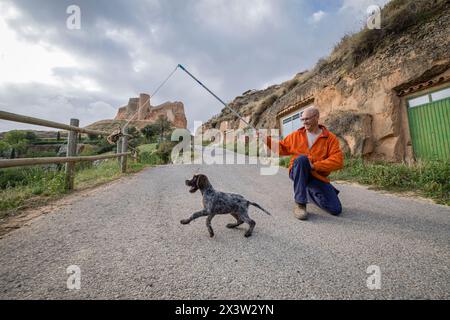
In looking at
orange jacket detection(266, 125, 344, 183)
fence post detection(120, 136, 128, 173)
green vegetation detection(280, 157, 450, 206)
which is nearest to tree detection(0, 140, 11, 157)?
fence post detection(120, 136, 128, 173)

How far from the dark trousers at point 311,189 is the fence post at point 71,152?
4111 millimetres

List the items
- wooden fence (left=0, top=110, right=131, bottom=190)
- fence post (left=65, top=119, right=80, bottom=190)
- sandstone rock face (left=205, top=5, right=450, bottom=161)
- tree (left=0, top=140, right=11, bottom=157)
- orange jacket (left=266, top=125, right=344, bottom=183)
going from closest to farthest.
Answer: wooden fence (left=0, top=110, right=131, bottom=190) < orange jacket (left=266, top=125, right=344, bottom=183) < fence post (left=65, top=119, right=80, bottom=190) < sandstone rock face (left=205, top=5, right=450, bottom=161) < tree (left=0, top=140, right=11, bottom=157)

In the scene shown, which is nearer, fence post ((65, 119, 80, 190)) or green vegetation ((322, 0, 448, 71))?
fence post ((65, 119, 80, 190))

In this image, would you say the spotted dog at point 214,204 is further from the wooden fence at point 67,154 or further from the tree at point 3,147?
the tree at point 3,147

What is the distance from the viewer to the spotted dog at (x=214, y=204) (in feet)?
6.47

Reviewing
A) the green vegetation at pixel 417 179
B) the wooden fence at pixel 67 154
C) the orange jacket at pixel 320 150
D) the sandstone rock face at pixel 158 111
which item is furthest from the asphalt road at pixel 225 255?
the sandstone rock face at pixel 158 111

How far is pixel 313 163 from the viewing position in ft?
9.28

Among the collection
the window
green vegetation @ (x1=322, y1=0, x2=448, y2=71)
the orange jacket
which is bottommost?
the orange jacket

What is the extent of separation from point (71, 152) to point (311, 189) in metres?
4.57

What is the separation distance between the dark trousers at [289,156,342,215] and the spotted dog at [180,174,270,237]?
913mm

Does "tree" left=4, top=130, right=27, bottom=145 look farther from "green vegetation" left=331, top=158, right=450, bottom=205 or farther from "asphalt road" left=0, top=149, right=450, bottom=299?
"green vegetation" left=331, top=158, right=450, bottom=205

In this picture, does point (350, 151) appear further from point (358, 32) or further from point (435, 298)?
point (435, 298)

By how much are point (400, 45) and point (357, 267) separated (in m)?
8.58

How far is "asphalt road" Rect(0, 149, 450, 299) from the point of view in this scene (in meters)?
1.23
